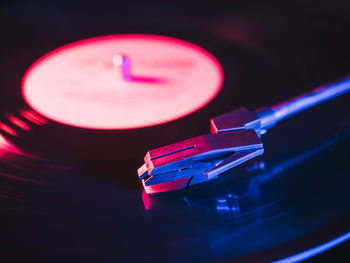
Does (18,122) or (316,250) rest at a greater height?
(18,122)

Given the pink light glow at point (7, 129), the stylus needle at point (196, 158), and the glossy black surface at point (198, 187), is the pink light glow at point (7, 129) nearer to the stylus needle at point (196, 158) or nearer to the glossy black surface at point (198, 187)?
the glossy black surface at point (198, 187)

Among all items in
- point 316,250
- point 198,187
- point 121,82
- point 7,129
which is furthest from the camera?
point 121,82

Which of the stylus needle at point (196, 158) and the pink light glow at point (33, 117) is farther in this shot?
the pink light glow at point (33, 117)

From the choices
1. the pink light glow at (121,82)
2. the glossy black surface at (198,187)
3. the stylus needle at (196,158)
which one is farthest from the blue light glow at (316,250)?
the pink light glow at (121,82)

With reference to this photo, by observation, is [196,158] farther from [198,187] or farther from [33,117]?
[33,117]

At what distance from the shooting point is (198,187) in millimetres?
597

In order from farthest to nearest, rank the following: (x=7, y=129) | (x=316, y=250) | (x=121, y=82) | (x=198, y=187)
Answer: (x=121, y=82)
(x=7, y=129)
(x=198, y=187)
(x=316, y=250)

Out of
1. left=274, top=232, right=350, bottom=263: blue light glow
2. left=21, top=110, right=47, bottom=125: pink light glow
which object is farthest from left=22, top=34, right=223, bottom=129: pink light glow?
left=274, top=232, right=350, bottom=263: blue light glow

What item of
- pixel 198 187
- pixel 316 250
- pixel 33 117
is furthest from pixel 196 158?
pixel 33 117

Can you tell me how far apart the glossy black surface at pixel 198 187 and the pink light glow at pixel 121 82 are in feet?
0.16

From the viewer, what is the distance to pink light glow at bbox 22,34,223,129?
84 cm

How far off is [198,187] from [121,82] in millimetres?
433

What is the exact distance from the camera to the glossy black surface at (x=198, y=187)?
509 millimetres

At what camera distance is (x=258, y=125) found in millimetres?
660
